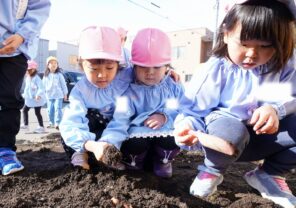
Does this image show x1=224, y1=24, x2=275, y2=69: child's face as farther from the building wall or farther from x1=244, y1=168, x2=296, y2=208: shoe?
the building wall

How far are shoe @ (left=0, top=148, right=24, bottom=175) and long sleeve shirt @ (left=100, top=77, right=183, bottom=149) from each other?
586mm

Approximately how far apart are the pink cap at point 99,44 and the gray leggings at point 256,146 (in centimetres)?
67

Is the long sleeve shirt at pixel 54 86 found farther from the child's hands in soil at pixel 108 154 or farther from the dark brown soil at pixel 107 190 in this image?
the child's hands in soil at pixel 108 154

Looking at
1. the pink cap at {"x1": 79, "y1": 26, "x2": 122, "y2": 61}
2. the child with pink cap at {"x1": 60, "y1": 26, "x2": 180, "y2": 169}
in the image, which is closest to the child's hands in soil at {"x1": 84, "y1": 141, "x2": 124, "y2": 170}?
the child with pink cap at {"x1": 60, "y1": 26, "x2": 180, "y2": 169}

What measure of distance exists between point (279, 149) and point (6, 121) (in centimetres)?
159

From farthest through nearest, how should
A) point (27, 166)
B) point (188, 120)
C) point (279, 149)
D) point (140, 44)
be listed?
1. point (27, 166)
2. point (140, 44)
3. point (279, 149)
4. point (188, 120)

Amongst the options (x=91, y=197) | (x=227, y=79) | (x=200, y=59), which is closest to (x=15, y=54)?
(x=91, y=197)

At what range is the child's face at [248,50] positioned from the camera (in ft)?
4.79

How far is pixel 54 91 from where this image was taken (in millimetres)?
6438

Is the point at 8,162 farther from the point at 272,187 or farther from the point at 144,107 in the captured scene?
the point at 272,187

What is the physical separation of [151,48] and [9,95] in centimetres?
91

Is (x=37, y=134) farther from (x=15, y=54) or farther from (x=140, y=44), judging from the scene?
(x=140, y=44)

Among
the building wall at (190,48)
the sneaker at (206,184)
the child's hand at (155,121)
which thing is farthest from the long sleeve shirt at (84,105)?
the building wall at (190,48)

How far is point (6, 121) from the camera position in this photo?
2.04 metres
